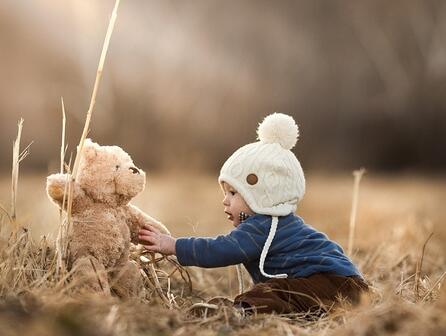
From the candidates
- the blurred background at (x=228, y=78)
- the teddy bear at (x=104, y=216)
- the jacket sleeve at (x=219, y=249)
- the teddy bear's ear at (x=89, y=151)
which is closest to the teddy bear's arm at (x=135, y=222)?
the teddy bear at (x=104, y=216)

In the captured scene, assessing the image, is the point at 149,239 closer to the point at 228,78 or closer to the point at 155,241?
the point at 155,241

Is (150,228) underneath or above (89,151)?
underneath

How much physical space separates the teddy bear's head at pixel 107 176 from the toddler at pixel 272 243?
8.2 inches

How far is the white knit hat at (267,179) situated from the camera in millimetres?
3098

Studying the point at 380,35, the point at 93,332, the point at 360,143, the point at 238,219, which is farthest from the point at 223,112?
the point at 93,332

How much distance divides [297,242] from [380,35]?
1346cm

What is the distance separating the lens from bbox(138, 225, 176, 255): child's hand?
118 inches

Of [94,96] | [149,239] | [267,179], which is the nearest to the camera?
[94,96]

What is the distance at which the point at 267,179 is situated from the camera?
3.11 meters

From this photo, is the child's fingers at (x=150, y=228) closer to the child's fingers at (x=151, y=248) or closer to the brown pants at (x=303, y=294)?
the child's fingers at (x=151, y=248)

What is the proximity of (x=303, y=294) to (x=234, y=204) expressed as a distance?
0.50 m

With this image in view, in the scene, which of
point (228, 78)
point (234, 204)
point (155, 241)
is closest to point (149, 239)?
point (155, 241)

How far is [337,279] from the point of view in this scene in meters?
3.09

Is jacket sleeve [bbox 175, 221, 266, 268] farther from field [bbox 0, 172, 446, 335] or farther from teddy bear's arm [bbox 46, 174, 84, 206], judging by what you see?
teddy bear's arm [bbox 46, 174, 84, 206]
